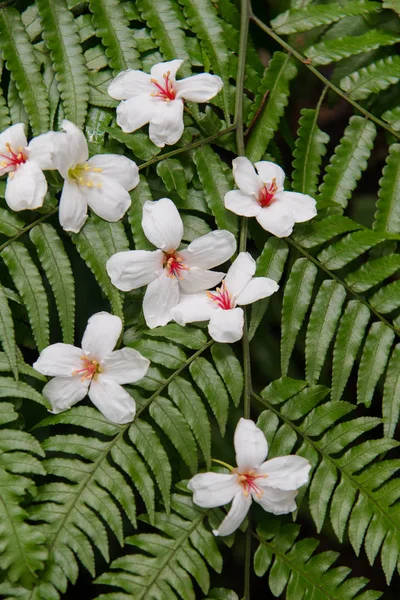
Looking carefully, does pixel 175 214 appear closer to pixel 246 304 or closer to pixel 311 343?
pixel 246 304

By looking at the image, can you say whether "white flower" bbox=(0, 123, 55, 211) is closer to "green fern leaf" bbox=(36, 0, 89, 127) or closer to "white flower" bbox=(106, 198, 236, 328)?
"green fern leaf" bbox=(36, 0, 89, 127)

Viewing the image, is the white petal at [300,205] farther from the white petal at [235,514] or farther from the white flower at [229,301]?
the white petal at [235,514]

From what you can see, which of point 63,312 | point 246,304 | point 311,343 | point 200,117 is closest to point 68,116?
point 200,117

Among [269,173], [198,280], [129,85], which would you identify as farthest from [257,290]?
[129,85]

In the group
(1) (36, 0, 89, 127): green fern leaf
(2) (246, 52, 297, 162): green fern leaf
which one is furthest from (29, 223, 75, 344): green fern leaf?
(2) (246, 52, 297, 162): green fern leaf

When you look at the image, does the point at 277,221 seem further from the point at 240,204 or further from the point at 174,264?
the point at 174,264

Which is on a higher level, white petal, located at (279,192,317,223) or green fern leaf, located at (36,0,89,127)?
green fern leaf, located at (36,0,89,127)
